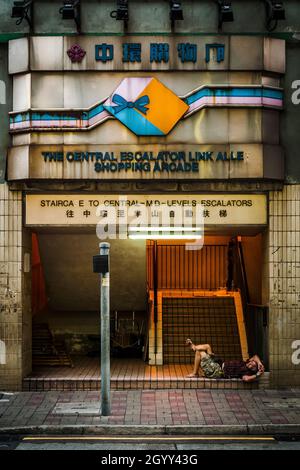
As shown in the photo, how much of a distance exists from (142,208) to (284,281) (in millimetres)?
3533

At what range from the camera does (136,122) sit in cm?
1238

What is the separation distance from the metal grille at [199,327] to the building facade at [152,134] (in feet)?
7.80

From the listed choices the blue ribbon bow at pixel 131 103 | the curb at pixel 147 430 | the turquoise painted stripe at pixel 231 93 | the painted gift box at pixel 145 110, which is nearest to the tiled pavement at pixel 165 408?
the curb at pixel 147 430

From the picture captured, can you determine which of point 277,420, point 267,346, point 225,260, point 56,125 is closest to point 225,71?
point 56,125

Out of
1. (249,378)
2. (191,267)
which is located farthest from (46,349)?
(191,267)

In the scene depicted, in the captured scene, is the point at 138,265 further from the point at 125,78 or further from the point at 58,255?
the point at 125,78

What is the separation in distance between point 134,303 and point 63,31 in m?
8.32

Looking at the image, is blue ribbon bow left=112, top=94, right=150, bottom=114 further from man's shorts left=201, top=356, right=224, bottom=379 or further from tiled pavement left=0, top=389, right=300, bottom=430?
tiled pavement left=0, top=389, right=300, bottom=430

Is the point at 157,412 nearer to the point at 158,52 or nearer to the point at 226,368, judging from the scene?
the point at 226,368

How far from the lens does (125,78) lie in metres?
12.4

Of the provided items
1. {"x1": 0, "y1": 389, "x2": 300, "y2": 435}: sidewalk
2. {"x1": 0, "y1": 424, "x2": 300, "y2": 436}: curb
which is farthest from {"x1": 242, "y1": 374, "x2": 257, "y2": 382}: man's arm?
{"x1": 0, "y1": 424, "x2": 300, "y2": 436}: curb

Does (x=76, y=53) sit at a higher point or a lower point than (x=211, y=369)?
higher

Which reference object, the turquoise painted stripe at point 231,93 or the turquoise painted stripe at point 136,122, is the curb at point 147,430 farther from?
the turquoise painted stripe at point 231,93

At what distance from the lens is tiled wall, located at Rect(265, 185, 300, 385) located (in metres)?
12.4
